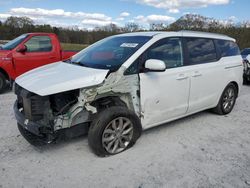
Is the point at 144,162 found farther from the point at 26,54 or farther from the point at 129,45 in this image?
the point at 26,54

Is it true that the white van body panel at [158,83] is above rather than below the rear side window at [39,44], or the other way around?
below

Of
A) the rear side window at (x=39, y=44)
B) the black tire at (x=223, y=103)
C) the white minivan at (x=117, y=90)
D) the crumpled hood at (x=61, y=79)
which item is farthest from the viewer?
the rear side window at (x=39, y=44)

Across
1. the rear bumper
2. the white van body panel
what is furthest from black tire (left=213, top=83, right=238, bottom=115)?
the rear bumper

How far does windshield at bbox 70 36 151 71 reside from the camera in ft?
12.5

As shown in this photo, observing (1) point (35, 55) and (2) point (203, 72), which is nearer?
(2) point (203, 72)

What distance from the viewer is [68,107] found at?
3.40m

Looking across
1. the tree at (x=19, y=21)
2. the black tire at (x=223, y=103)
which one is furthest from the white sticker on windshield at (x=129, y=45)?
the tree at (x=19, y=21)

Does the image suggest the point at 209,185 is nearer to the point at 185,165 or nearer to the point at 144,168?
the point at 185,165

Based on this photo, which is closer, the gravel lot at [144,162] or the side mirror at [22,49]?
the gravel lot at [144,162]

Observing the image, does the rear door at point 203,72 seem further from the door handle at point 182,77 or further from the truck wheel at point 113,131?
the truck wheel at point 113,131

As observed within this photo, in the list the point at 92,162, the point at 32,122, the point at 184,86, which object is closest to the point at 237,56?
the point at 184,86

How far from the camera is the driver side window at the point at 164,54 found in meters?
3.78

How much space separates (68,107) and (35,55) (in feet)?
16.0

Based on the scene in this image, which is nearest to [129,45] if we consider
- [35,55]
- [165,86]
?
[165,86]
